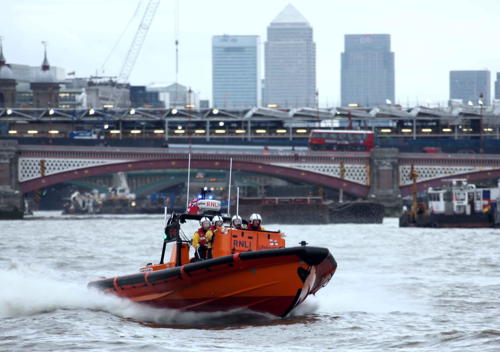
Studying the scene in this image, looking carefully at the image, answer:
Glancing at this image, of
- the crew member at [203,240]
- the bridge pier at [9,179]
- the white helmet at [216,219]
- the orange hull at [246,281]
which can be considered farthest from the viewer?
the bridge pier at [9,179]

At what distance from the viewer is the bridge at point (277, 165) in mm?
140750

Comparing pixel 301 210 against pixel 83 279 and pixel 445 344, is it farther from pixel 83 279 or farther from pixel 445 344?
pixel 445 344

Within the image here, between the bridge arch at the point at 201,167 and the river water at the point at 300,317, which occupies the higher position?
the bridge arch at the point at 201,167

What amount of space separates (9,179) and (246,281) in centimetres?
10934

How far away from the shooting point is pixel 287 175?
14562cm

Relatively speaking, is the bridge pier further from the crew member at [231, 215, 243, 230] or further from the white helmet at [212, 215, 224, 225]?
the crew member at [231, 215, 243, 230]

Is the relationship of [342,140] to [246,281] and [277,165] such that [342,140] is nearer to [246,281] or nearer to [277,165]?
[277,165]

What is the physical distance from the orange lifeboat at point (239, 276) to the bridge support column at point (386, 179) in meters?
111

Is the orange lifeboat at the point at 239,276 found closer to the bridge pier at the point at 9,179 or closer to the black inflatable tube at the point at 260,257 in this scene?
the black inflatable tube at the point at 260,257

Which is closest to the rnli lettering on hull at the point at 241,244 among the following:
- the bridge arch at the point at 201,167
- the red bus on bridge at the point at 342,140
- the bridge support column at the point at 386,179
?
the bridge arch at the point at 201,167

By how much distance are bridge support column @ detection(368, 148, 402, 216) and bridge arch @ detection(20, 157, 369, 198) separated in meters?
1.84

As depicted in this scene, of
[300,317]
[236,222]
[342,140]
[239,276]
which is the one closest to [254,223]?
[236,222]

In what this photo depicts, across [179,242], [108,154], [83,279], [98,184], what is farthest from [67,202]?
[179,242]

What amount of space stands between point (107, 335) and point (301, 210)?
9378cm
